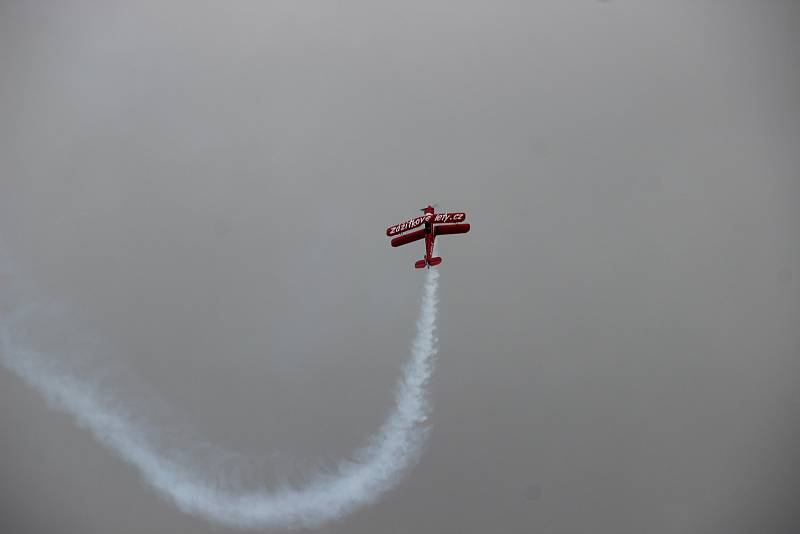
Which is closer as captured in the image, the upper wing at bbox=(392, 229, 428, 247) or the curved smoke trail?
the upper wing at bbox=(392, 229, 428, 247)

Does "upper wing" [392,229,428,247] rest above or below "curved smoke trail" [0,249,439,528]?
above

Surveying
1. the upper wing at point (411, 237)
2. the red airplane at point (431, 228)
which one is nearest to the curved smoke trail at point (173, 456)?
the red airplane at point (431, 228)

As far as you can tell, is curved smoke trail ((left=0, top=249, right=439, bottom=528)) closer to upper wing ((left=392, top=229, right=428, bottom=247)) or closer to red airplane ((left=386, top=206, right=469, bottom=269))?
red airplane ((left=386, top=206, right=469, bottom=269))

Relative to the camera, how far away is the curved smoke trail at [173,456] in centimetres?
2795

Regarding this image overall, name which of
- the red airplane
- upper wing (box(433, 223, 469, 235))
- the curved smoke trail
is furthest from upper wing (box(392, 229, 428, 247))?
the curved smoke trail

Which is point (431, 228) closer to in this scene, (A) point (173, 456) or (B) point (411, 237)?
(B) point (411, 237)

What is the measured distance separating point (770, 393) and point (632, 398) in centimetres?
806

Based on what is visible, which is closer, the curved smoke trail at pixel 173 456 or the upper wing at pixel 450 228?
the upper wing at pixel 450 228

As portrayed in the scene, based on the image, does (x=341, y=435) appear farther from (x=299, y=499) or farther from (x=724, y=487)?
(x=724, y=487)

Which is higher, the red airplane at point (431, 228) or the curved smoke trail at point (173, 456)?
the red airplane at point (431, 228)

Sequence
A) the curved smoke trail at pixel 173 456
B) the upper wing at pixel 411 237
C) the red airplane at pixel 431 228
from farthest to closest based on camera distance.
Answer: the curved smoke trail at pixel 173 456 < the upper wing at pixel 411 237 < the red airplane at pixel 431 228

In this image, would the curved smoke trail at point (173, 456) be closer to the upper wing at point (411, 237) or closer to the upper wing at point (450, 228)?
the upper wing at point (411, 237)

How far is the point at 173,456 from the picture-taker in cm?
2852

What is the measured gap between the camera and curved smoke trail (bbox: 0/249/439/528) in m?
28.0
